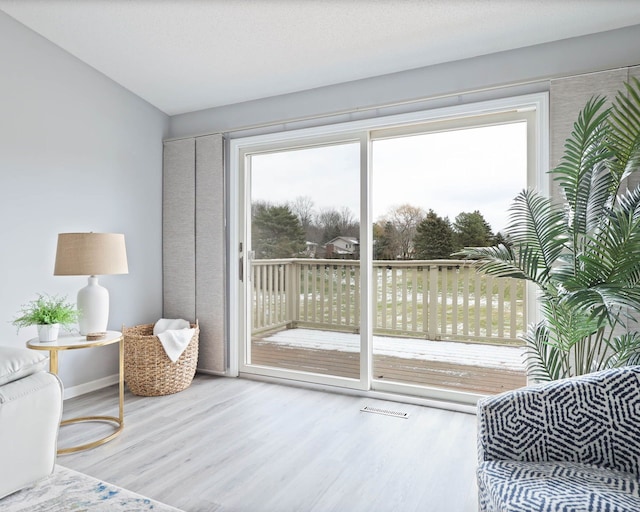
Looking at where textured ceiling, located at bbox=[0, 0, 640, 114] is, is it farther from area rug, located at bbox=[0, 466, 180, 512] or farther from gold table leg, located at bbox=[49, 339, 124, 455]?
area rug, located at bbox=[0, 466, 180, 512]

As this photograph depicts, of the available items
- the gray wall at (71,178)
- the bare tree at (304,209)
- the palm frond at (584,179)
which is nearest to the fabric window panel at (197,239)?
the gray wall at (71,178)

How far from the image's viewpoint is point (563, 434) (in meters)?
1.45

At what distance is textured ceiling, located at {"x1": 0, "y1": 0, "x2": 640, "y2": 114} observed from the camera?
2434mm

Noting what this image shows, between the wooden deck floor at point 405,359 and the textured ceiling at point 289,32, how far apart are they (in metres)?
2.00

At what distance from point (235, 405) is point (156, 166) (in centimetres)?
221

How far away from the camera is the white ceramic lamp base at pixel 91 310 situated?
8.47 feet

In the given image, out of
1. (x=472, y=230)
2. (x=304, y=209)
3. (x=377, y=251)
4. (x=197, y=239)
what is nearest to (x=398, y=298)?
(x=377, y=251)

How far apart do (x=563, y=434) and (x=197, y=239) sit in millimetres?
3108

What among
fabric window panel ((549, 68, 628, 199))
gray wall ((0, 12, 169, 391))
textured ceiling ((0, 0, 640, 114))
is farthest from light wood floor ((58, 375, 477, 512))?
textured ceiling ((0, 0, 640, 114))

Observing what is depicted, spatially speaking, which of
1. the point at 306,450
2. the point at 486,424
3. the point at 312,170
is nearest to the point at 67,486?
the point at 306,450

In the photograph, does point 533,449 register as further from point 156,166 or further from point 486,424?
point 156,166

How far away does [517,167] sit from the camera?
317 centimetres

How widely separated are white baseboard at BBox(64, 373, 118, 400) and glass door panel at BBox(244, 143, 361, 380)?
3.58ft

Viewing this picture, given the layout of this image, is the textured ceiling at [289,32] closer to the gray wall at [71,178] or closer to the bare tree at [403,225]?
the gray wall at [71,178]
